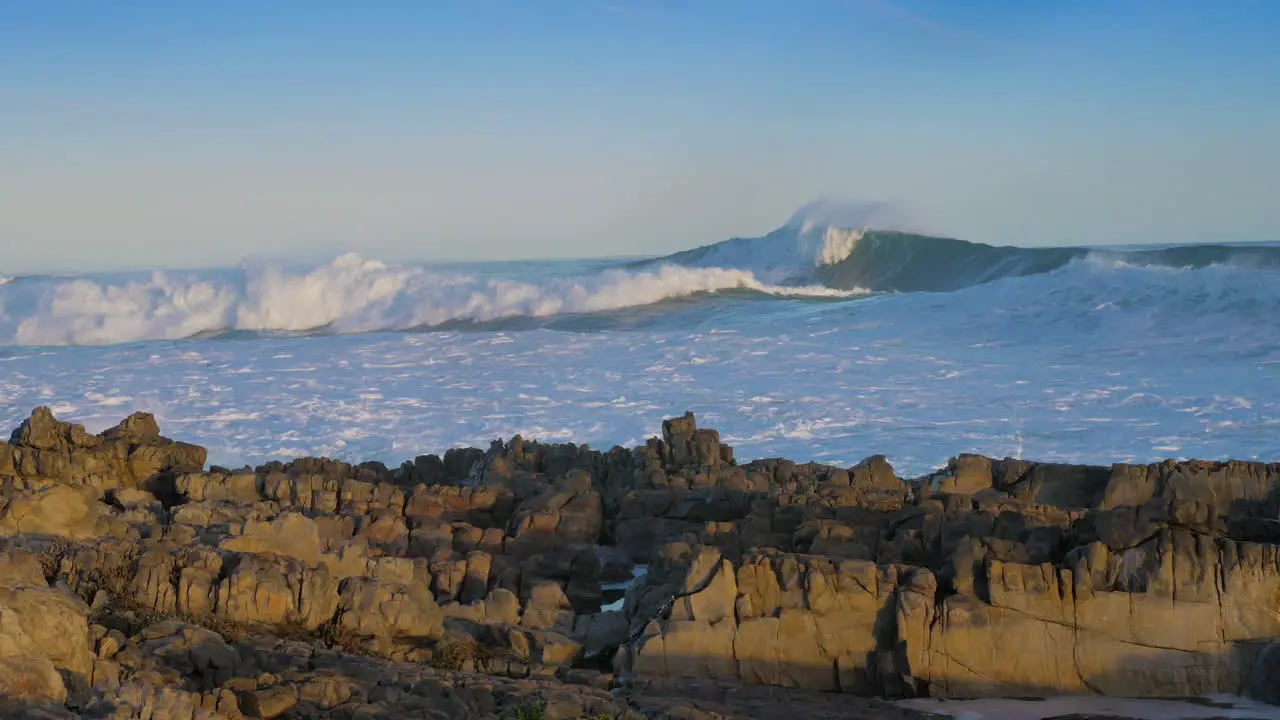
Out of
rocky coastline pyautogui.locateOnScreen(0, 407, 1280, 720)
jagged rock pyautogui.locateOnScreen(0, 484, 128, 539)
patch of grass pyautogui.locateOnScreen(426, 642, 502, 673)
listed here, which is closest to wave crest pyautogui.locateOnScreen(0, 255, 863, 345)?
rocky coastline pyautogui.locateOnScreen(0, 407, 1280, 720)

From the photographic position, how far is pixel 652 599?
38.0 feet

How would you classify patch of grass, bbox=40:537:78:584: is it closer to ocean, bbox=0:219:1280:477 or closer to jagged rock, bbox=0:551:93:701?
jagged rock, bbox=0:551:93:701

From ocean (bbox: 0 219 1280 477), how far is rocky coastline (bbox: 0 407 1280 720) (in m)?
8.42

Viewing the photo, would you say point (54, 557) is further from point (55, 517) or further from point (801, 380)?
point (801, 380)

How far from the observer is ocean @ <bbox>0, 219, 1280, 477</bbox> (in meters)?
25.4

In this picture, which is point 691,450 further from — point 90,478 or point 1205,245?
point 1205,245

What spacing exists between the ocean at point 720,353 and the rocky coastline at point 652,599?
8.42 metres

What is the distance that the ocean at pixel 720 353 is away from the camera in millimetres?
25375

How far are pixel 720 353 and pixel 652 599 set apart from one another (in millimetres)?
23979

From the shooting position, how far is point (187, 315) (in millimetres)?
48688

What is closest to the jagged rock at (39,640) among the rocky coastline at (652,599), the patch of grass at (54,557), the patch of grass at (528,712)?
the rocky coastline at (652,599)

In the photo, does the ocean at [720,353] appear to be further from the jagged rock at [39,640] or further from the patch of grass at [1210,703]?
the jagged rock at [39,640]

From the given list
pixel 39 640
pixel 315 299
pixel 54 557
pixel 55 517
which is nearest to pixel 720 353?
pixel 315 299

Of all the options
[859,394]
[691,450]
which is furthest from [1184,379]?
[691,450]
